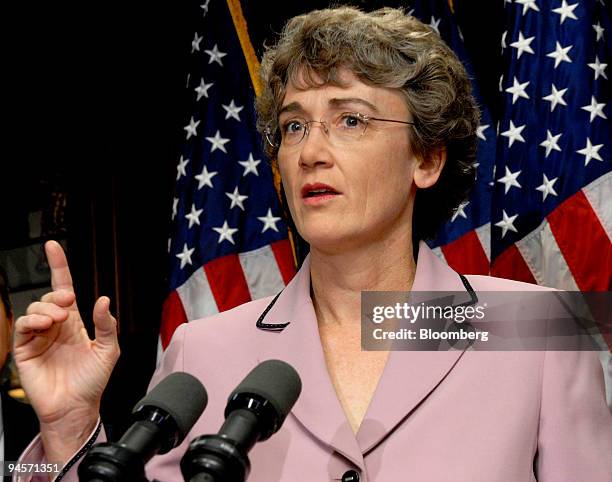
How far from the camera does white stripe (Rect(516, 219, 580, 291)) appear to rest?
2.57 meters

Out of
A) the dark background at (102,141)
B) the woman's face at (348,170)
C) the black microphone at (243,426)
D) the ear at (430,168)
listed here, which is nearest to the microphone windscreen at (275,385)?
the black microphone at (243,426)

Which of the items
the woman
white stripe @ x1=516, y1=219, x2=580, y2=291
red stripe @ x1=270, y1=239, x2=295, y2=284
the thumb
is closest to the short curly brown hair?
the woman

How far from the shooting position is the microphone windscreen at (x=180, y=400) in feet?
3.08

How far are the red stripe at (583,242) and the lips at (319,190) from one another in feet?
4.06

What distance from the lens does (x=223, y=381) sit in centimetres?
166

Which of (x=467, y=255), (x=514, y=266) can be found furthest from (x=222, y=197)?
(x=514, y=266)

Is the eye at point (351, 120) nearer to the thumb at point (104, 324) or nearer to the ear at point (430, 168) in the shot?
the ear at point (430, 168)

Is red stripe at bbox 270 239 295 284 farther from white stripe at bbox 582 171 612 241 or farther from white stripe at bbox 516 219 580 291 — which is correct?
white stripe at bbox 582 171 612 241

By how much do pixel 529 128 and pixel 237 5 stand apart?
145 cm

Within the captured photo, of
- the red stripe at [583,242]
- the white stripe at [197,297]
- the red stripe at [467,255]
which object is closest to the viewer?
the red stripe at [583,242]

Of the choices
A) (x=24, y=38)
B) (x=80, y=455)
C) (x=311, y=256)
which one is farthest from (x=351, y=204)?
(x=24, y=38)

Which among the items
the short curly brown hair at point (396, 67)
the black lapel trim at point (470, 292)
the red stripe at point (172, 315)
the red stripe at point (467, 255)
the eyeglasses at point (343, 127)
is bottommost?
the red stripe at point (172, 315)

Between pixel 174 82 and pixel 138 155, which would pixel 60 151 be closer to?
pixel 138 155

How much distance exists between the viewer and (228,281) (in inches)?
129
